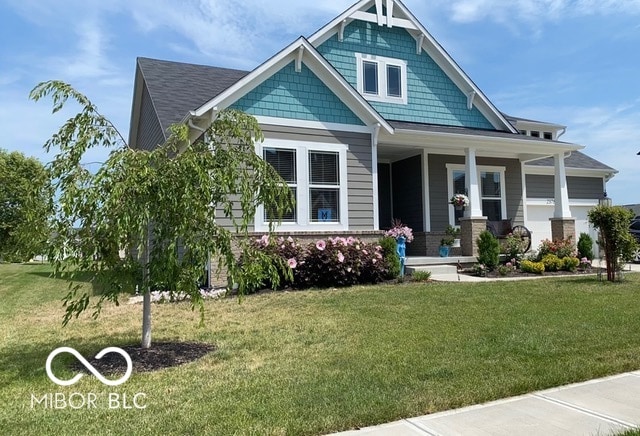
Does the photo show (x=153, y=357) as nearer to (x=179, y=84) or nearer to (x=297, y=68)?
(x=297, y=68)

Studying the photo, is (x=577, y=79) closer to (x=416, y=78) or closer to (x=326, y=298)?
(x=416, y=78)

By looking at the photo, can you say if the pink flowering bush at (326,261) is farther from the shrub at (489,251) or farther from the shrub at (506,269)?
the shrub at (506,269)

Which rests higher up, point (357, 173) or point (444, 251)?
point (357, 173)

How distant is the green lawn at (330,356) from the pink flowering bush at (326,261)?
1.35 meters

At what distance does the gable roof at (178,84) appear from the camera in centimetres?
1394

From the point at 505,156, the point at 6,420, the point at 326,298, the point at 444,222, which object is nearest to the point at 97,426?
the point at 6,420

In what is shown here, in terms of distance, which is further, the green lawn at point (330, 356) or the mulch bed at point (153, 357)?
the mulch bed at point (153, 357)

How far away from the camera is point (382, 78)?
15273 mm

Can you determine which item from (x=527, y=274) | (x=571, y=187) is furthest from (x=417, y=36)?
(x=571, y=187)

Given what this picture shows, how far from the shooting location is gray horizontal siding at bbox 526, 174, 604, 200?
61.5 feet

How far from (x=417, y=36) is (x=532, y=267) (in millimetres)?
7695

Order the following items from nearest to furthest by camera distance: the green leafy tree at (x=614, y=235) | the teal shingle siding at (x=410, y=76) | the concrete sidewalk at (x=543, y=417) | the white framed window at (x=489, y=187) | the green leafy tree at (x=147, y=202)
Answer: the concrete sidewalk at (x=543, y=417)
the green leafy tree at (x=147, y=202)
the green leafy tree at (x=614, y=235)
the teal shingle siding at (x=410, y=76)
the white framed window at (x=489, y=187)

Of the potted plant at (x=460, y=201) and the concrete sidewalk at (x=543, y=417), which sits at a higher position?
the potted plant at (x=460, y=201)

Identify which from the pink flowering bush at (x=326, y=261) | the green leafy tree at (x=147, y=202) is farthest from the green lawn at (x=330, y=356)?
the pink flowering bush at (x=326, y=261)
